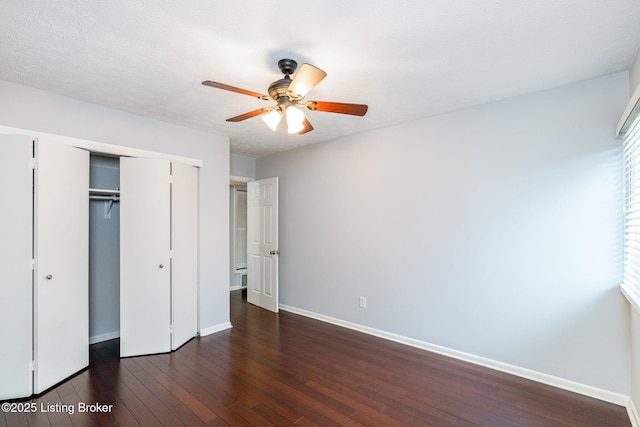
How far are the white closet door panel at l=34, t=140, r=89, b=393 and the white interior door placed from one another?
242 cm

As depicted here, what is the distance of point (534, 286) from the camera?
2.72m

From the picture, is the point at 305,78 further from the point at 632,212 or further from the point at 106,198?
the point at 106,198

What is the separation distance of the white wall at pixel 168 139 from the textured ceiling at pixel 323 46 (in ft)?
0.53

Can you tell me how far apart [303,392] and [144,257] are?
83.9 inches

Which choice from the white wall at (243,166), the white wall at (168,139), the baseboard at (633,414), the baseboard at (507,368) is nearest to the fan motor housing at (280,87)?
the white wall at (168,139)

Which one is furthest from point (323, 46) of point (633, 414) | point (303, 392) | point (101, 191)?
point (633, 414)

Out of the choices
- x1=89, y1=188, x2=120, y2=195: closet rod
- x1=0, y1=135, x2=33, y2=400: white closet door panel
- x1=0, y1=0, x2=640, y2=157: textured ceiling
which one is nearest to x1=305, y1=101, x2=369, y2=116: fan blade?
x1=0, y1=0, x2=640, y2=157: textured ceiling

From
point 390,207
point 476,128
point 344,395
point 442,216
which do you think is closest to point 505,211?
point 442,216

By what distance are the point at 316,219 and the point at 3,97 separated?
11.3ft

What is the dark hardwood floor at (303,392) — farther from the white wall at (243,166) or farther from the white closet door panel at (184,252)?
the white wall at (243,166)

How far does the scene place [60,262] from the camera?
264 centimetres

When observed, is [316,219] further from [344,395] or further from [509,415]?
[509,415]

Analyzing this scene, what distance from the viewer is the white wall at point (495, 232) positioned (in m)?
2.44

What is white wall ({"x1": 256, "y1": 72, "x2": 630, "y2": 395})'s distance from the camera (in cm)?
244
